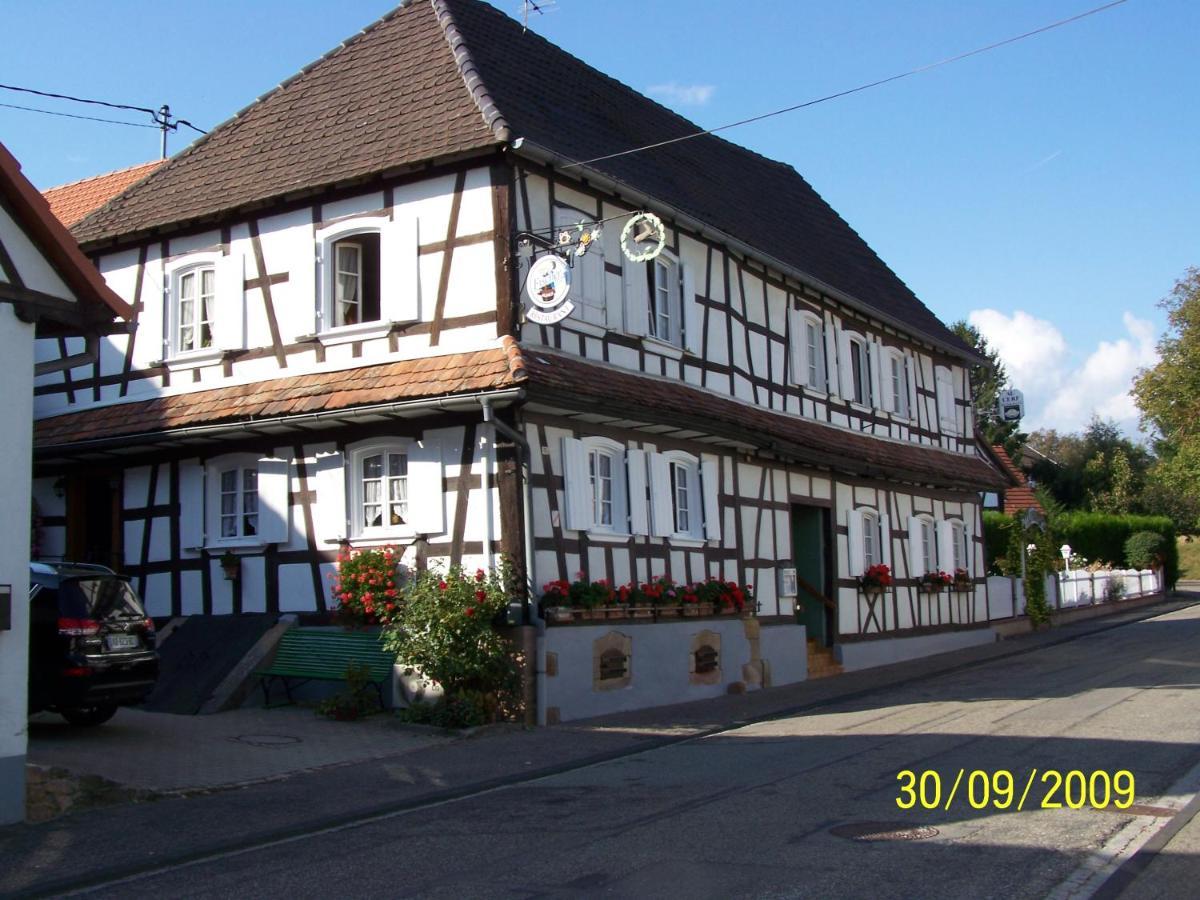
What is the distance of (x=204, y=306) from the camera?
17594 mm

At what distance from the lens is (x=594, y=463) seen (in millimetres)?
16094

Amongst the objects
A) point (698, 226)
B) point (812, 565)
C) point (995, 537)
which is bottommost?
point (812, 565)

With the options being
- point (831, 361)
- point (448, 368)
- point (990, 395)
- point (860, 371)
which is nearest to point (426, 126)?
point (448, 368)

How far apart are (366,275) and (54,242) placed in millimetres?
7286

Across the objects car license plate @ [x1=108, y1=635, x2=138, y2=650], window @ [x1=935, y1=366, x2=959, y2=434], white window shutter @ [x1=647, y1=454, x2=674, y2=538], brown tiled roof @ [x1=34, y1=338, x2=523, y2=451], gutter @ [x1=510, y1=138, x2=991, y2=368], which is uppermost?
gutter @ [x1=510, y1=138, x2=991, y2=368]

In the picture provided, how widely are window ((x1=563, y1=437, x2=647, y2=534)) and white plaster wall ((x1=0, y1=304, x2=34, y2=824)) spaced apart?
276 inches

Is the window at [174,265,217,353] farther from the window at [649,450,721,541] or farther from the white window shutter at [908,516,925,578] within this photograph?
the white window shutter at [908,516,925,578]

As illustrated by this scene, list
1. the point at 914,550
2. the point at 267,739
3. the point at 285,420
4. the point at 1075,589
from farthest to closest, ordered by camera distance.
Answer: the point at 1075,589
the point at 914,550
the point at 285,420
the point at 267,739

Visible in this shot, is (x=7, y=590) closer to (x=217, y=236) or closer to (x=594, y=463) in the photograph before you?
(x=594, y=463)

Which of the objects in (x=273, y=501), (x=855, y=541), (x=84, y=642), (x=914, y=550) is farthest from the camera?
(x=914, y=550)

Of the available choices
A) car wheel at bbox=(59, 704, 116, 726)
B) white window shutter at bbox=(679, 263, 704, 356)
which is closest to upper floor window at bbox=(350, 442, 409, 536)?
car wheel at bbox=(59, 704, 116, 726)

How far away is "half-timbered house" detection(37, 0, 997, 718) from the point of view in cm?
1480

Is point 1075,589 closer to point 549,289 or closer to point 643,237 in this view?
point 643,237

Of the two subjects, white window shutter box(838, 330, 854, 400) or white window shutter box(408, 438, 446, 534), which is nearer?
white window shutter box(408, 438, 446, 534)
